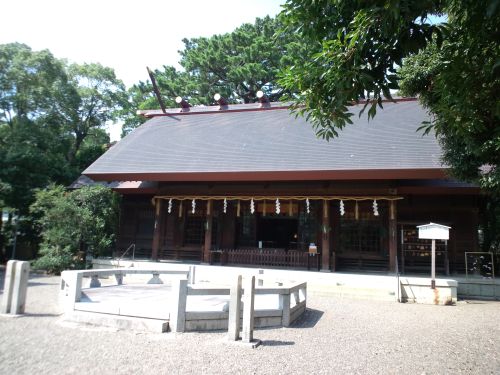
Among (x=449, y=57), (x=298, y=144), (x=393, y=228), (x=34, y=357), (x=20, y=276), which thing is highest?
(x=298, y=144)

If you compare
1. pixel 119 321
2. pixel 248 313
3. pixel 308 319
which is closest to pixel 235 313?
pixel 248 313

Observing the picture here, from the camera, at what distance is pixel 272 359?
4711mm

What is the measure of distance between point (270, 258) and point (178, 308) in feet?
23.9

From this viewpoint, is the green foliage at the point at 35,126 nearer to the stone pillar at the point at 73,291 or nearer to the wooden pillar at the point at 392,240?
the stone pillar at the point at 73,291

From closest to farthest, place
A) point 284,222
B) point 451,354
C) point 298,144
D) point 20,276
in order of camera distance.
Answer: point 451,354
point 20,276
point 298,144
point 284,222

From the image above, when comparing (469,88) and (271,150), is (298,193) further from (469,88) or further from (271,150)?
(469,88)

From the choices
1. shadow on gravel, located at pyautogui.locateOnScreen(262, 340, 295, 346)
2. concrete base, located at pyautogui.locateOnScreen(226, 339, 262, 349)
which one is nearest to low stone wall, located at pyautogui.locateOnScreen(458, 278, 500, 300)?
shadow on gravel, located at pyautogui.locateOnScreen(262, 340, 295, 346)

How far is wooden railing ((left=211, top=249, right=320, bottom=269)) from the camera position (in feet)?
40.8

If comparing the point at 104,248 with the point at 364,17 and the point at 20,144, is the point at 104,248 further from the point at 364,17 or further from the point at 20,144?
the point at 364,17

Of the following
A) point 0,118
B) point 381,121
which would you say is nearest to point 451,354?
point 381,121

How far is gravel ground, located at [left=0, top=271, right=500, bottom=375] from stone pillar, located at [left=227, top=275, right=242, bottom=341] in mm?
190

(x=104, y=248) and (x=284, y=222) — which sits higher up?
(x=284, y=222)

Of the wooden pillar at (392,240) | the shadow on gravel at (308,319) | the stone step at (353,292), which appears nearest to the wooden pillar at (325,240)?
the stone step at (353,292)

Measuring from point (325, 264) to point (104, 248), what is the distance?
7.99 meters
